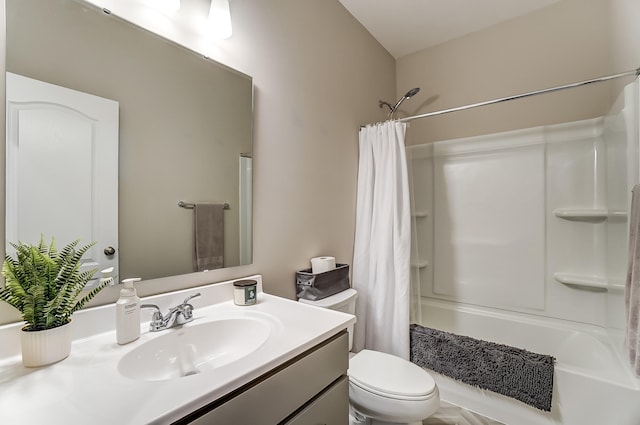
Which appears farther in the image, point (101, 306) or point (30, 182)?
point (101, 306)

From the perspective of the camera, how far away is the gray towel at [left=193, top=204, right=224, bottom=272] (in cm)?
119

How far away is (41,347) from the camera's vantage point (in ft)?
2.30

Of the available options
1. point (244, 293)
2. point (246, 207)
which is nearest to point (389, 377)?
point (244, 293)

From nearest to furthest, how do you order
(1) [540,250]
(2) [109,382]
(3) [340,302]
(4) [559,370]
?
(2) [109,382]
(4) [559,370]
(3) [340,302]
(1) [540,250]

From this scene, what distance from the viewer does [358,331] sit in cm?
199

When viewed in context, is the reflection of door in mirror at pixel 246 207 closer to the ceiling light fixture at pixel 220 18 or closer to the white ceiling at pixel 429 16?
the ceiling light fixture at pixel 220 18

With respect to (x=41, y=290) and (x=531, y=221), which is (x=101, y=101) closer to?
(x=41, y=290)

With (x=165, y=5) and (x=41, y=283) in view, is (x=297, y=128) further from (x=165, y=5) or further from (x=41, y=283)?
(x=41, y=283)

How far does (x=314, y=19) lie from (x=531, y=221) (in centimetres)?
206

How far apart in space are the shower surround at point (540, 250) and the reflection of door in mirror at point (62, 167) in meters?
1.92

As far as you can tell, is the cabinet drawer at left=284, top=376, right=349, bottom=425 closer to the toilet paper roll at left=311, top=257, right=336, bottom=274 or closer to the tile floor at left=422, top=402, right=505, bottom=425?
the toilet paper roll at left=311, top=257, right=336, bottom=274

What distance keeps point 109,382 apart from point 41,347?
22 centimetres

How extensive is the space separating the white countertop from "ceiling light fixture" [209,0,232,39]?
1.08 metres

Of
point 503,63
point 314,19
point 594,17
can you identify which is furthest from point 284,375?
point 594,17
